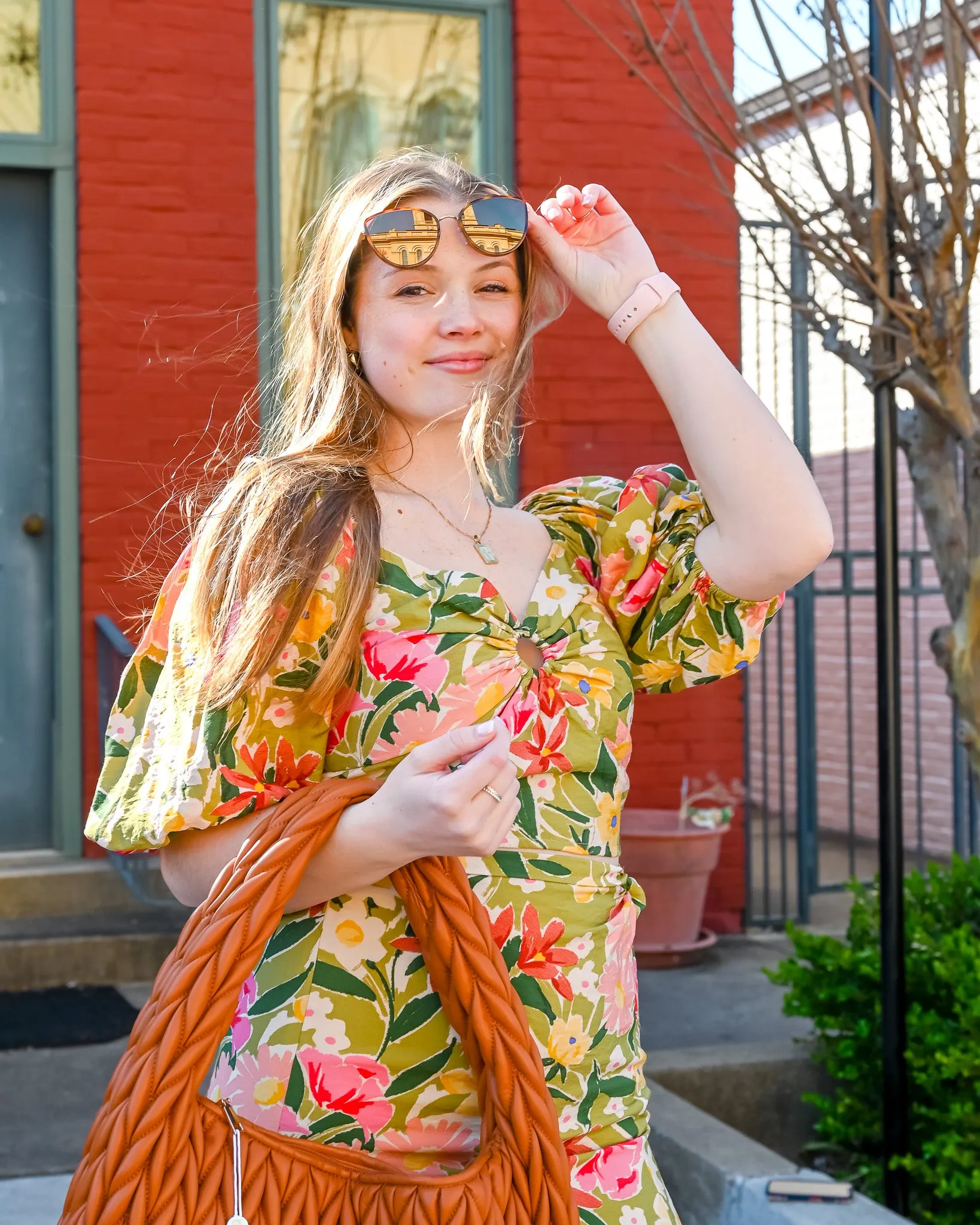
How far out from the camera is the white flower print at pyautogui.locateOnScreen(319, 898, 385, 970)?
1518 millimetres

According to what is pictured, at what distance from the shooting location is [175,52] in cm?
520

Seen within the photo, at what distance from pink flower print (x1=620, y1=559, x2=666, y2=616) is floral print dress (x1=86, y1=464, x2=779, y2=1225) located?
42 millimetres

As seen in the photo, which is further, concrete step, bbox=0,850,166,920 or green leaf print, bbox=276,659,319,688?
concrete step, bbox=0,850,166,920

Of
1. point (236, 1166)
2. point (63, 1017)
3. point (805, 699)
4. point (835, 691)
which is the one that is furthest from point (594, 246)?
point (835, 691)

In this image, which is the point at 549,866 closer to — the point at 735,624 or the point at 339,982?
the point at 339,982

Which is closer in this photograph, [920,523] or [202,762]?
[202,762]

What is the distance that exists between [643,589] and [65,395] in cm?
394

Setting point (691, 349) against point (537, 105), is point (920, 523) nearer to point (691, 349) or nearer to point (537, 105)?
point (537, 105)

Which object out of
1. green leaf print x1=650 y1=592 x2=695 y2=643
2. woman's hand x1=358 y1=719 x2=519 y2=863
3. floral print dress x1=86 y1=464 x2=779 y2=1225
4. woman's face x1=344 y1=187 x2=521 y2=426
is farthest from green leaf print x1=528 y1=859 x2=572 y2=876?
woman's face x1=344 y1=187 x2=521 y2=426

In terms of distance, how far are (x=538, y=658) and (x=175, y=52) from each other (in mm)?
4272

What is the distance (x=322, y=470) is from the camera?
1650mm

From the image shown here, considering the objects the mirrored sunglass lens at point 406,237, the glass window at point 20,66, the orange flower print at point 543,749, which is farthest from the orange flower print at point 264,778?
the glass window at point 20,66

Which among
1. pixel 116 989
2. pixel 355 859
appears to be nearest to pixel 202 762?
pixel 355 859

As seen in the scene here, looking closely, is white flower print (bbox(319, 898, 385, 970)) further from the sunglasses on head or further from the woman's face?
the sunglasses on head
